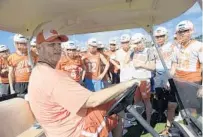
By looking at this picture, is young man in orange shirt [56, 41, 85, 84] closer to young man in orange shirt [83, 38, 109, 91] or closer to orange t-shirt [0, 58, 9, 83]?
young man in orange shirt [83, 38, 109, 91]

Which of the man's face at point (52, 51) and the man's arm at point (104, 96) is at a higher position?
the man's face at point (52, 51)

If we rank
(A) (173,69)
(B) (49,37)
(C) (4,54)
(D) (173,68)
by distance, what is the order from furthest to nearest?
(C) (4,54) < (D) (173,68) < (A) (173,69) < (B) (49,37)

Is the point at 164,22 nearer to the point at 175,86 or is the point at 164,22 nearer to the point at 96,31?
the point at 96,31

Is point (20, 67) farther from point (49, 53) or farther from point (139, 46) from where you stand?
point (49, 53)

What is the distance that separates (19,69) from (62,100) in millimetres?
3642

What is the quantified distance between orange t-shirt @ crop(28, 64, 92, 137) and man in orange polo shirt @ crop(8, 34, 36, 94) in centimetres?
327

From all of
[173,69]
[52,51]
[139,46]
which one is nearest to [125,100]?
[52,51]

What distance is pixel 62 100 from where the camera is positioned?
2.31 m

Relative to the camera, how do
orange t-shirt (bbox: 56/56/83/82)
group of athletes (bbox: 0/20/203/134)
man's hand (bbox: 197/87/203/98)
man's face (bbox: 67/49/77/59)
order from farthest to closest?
man's face (bbox: 67/49/77/59)
orange t-shirt (bbox: 56/56/83/82)
group of athletes (bbox: 0/20/203/134)
man's hand (bbox: 197/87/203/98)

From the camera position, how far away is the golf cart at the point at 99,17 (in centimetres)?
226

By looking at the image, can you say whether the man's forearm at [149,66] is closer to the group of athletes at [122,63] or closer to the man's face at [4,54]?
the group of athletes at [122,63]

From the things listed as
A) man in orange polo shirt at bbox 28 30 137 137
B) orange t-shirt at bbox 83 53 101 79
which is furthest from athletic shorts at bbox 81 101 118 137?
orange t-shirt at bbox 83 53 101 79

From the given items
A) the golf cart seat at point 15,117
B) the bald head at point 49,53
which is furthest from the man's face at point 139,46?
the bald head at point 49,53

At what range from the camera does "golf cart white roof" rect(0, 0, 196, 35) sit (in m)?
2.62
